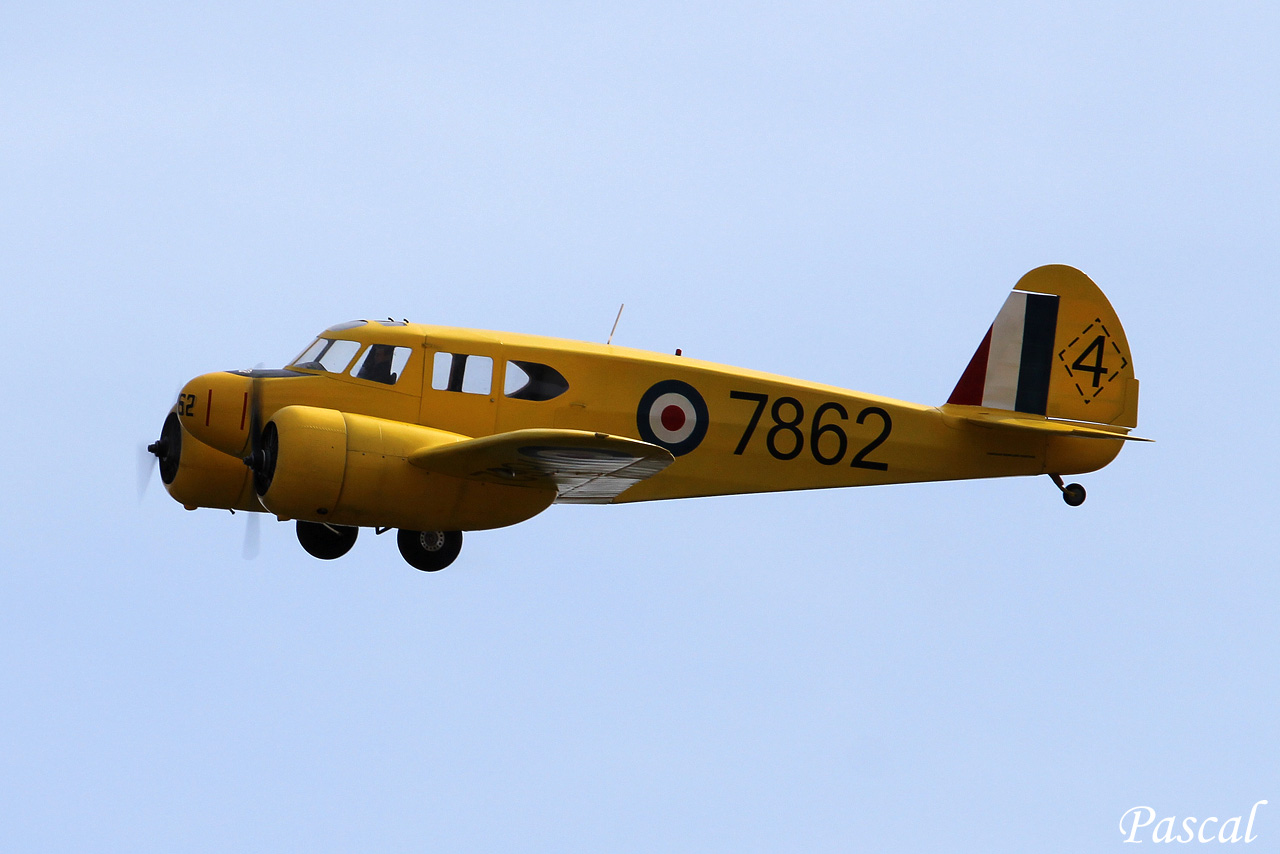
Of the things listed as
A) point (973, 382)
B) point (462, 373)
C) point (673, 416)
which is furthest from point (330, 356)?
point (973, 382)

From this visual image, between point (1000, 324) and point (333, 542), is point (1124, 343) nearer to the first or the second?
point (1000, 324)

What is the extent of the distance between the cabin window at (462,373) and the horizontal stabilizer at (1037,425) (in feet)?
21.1

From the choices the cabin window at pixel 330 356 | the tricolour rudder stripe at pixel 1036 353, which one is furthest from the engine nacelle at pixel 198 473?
the tricolour rudder stripe at pixel 1036 353

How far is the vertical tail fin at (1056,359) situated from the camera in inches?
850

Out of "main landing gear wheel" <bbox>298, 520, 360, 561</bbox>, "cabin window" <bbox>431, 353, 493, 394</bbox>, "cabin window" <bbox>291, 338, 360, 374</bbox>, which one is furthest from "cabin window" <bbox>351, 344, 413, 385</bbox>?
"main landing gear wheel" <bbox>298, 520, 360, 561</bbox>

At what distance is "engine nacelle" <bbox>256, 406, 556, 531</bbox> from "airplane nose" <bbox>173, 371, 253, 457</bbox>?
70 centimetres

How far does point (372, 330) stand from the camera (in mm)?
19203

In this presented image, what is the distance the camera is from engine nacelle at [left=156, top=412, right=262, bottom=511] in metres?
19.5

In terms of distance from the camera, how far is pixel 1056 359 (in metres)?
21.7

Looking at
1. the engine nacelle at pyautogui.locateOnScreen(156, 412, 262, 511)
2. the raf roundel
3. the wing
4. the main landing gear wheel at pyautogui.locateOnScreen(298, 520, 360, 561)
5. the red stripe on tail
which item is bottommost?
the main landing gear wheel at pyautogui.locateOnScreen(298, 520, 360, 561)

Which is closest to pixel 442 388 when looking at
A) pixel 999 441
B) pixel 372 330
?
pixel 372 330

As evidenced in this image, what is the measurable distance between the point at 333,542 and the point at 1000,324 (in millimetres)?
9661

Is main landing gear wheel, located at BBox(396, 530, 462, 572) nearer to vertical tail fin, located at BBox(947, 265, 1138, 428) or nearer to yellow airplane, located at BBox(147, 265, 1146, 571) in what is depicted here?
yellow airplane, located at BBox(147, 265, 1146, 571)

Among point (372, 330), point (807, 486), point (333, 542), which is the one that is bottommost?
point (333, 542)
